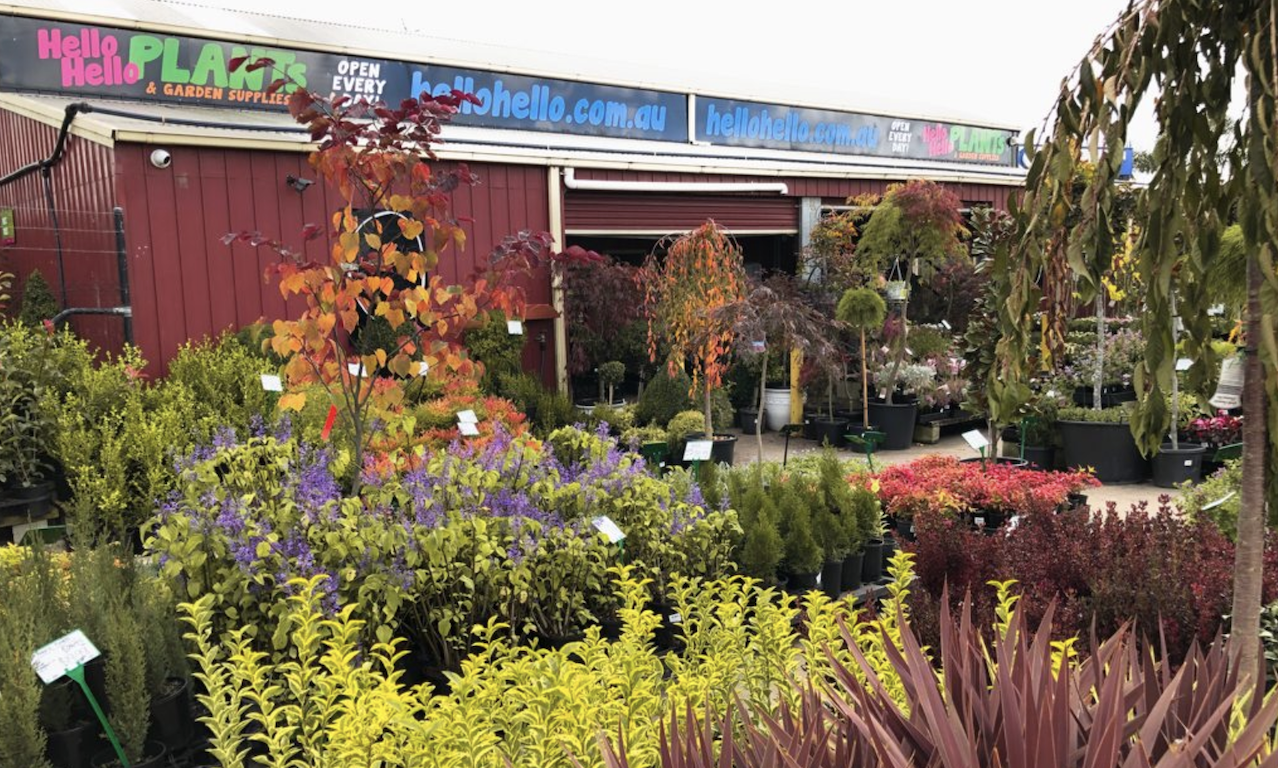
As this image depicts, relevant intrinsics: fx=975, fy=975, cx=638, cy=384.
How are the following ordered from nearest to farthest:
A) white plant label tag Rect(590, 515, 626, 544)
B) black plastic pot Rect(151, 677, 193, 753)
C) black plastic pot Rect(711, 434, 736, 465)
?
black plastic pot Rect(151, 677, 193, 753)
white plant label tag Rect(590, 515, 626, 544)
black plastic pot Rect(711, 434, 736, 465)

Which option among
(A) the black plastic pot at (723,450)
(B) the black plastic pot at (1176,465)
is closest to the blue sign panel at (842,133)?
(B) the black plastic pot at (1176,465)

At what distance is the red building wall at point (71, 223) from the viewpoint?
8.36 meters

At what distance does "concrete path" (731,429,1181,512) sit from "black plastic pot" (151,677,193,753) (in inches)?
246

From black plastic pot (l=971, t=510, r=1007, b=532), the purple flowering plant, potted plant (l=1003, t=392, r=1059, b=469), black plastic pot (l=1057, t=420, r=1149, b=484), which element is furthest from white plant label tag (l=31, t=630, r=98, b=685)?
black plastic pot (l=1057, t=420, r=1149, b=484)

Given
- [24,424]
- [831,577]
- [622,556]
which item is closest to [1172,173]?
[622,556]

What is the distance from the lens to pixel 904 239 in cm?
1096

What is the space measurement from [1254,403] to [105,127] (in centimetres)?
843

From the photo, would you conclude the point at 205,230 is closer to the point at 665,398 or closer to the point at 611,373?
the point at 611,373

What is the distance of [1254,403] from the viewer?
2490 mm

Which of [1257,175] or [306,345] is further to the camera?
[306,345]

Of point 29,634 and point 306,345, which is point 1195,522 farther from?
point 29,634

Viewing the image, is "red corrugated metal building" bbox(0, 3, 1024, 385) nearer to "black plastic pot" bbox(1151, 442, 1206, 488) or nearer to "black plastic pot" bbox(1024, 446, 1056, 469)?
"black plastic pot" bbox(1024, 446, 1056, 469)

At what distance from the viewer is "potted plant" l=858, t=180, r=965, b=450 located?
10.5 m

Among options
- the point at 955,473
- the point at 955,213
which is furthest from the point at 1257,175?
the point at 955,213
